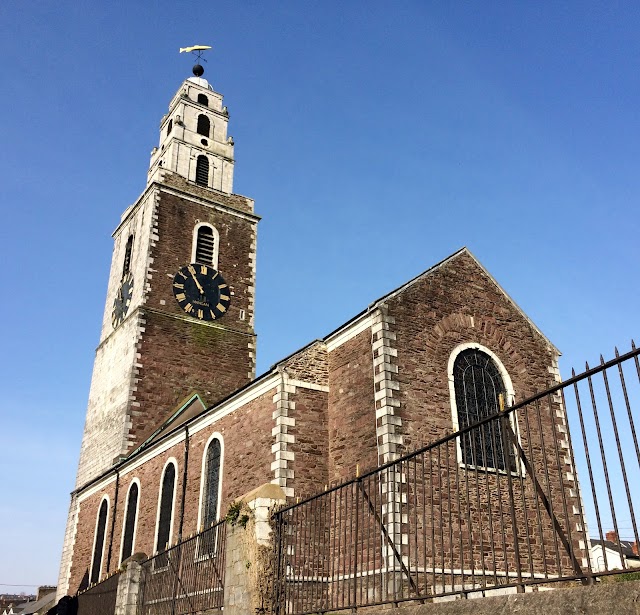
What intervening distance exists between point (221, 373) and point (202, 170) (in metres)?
10.5

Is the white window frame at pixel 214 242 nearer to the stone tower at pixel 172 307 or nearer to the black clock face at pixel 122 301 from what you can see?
the stone tower at pixel 172 307

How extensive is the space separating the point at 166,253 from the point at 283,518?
66.5ft

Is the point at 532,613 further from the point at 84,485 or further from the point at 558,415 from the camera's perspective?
the point at 84,485

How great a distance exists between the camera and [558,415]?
629 inches

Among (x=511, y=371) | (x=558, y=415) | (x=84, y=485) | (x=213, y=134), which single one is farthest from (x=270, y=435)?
(x=213, y=134)

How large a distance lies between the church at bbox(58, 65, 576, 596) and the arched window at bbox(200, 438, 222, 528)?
54mm

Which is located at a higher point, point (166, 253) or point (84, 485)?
point (166, 253)

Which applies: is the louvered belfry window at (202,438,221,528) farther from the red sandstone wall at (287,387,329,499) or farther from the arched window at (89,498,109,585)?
the arched window at (89,498,109,585)

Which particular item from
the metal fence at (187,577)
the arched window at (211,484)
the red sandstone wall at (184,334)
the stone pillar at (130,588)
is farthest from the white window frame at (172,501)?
the metal fence at (187,577)

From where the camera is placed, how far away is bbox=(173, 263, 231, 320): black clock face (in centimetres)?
2730

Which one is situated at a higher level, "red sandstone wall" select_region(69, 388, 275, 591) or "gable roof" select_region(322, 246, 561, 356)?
"gable roof" select_region(322, 246, 561, 356)

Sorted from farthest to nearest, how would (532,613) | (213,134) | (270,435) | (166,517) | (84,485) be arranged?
(213,134), (84,485), (166,517), (270,435), (532,613)

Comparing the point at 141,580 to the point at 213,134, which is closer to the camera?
the point at 141,580

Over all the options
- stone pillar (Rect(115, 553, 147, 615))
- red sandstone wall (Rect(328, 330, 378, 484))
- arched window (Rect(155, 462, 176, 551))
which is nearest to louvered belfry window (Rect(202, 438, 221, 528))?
arched window (Rect(155, 462, 176, 551))
